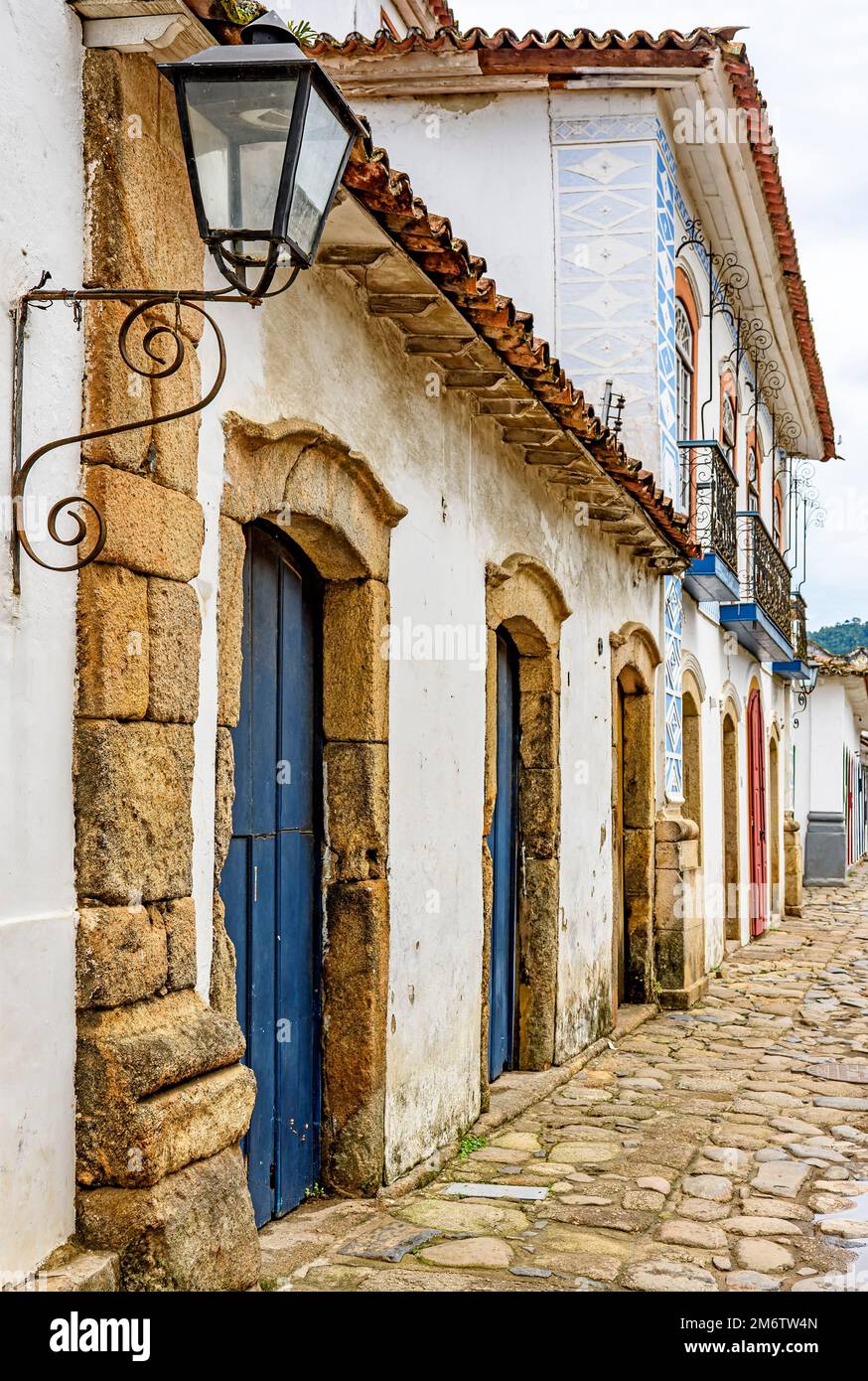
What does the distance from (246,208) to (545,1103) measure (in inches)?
200

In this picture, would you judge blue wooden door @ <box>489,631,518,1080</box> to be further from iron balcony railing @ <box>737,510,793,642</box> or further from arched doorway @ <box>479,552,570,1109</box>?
iron balcony railing @ <box>737,510,793,642</box>

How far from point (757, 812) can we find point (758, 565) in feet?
12.4

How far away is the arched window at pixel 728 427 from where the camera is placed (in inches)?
527

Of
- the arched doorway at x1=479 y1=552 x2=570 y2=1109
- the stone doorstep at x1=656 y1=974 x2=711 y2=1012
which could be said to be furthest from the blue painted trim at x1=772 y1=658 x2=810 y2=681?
the arched doorway at x1=479 y1=552 x2=570 y2=1109

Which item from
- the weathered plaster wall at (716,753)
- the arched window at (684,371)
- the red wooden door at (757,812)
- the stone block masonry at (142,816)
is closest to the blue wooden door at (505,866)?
the stone block masonry at (142,816)

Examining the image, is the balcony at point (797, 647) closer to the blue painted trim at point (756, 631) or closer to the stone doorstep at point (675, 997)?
the blue painted trim at point (756, 631)

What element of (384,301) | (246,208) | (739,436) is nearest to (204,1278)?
(246,208)

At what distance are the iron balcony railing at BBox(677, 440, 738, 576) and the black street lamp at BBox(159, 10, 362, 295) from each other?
8101mm

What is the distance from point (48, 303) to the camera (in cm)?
289

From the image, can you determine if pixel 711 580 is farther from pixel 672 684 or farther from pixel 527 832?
pixel 527 832

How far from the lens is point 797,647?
1955 cm

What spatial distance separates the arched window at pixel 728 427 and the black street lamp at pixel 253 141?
10887 millimetres

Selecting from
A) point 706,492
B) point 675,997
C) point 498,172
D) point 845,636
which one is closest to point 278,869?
point 675,997

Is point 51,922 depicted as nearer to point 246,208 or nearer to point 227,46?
point 246,208
